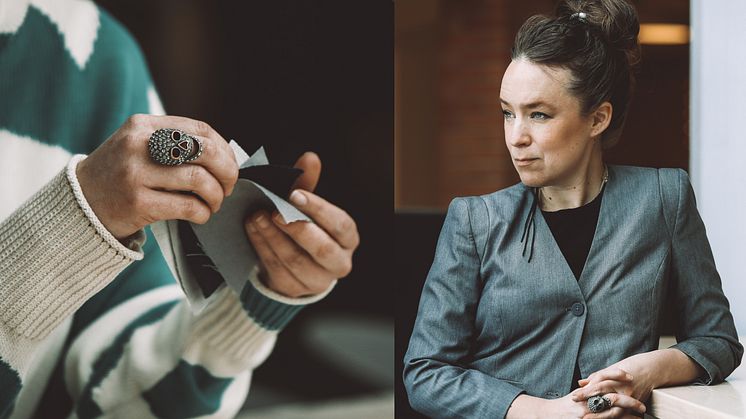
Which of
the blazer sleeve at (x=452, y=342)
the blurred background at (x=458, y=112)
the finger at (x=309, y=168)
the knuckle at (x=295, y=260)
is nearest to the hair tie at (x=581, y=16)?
the blurred background at (x=458, y=112)

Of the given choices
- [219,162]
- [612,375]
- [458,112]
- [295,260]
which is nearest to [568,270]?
[612,375]

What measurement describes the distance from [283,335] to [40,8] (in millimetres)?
709

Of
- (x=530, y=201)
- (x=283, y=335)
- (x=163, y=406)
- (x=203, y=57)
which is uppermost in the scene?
(x=203, y=57)

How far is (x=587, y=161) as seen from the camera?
1.34 metres

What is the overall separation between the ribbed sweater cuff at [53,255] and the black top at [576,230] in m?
0.69

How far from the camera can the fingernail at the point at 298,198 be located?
1359 millimetres

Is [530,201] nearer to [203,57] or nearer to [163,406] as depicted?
[203,57]

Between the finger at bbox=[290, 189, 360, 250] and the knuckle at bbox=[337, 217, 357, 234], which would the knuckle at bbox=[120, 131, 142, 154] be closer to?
the finger at bbox=[290, 189, 360, 250]

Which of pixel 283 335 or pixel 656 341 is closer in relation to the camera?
pixel 656 341

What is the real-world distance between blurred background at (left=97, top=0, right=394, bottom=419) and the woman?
163 millimetres

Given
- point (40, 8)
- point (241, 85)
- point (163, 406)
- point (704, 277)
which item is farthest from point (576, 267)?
point (40, 8)

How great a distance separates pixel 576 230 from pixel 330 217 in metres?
0.42

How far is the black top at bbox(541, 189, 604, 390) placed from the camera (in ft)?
4.38

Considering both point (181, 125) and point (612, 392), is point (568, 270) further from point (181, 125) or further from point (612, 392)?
point (181, 125)
